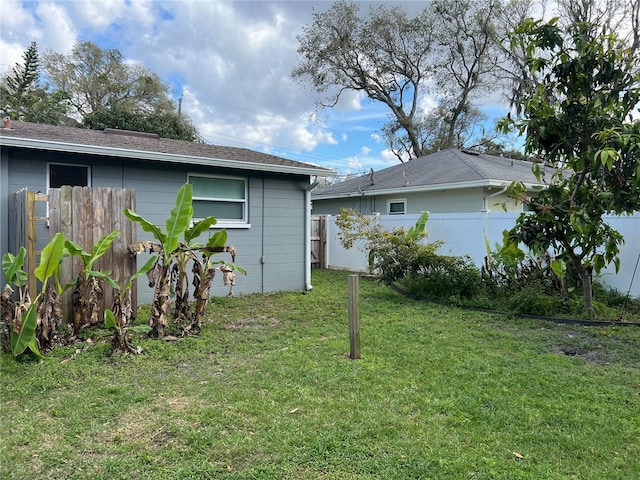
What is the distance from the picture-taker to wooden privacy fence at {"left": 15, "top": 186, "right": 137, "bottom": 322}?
5.61m

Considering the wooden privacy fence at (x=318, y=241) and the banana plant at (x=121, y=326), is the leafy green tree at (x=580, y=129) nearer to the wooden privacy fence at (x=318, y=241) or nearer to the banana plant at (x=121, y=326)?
the banana plant at (x=121, y=326)

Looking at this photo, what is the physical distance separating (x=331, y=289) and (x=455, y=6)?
23139 millimetres

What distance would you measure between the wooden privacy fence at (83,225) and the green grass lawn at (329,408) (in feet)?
3.27

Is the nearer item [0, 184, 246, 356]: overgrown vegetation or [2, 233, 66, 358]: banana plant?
[2, 233, 66, 358]: banana plant

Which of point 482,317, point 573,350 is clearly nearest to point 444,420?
point 573,350

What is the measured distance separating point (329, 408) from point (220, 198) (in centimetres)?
633

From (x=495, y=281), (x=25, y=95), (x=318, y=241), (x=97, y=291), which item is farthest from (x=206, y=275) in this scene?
(x=25, y=95)

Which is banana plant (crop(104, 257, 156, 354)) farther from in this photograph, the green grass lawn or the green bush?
the green bush

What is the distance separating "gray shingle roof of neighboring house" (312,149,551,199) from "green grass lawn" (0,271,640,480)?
8061 mm

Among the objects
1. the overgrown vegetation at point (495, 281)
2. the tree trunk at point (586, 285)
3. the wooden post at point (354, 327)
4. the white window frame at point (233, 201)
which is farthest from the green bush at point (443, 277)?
the wooden post at point (354, 327)

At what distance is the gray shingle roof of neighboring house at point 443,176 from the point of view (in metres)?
13.5

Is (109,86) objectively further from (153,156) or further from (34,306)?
(34,306)

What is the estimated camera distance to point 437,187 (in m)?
13.9

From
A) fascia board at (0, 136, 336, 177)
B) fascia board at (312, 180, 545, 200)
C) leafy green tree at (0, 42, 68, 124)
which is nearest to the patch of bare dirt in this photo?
fascia board at (0, 136, 336, 177)
